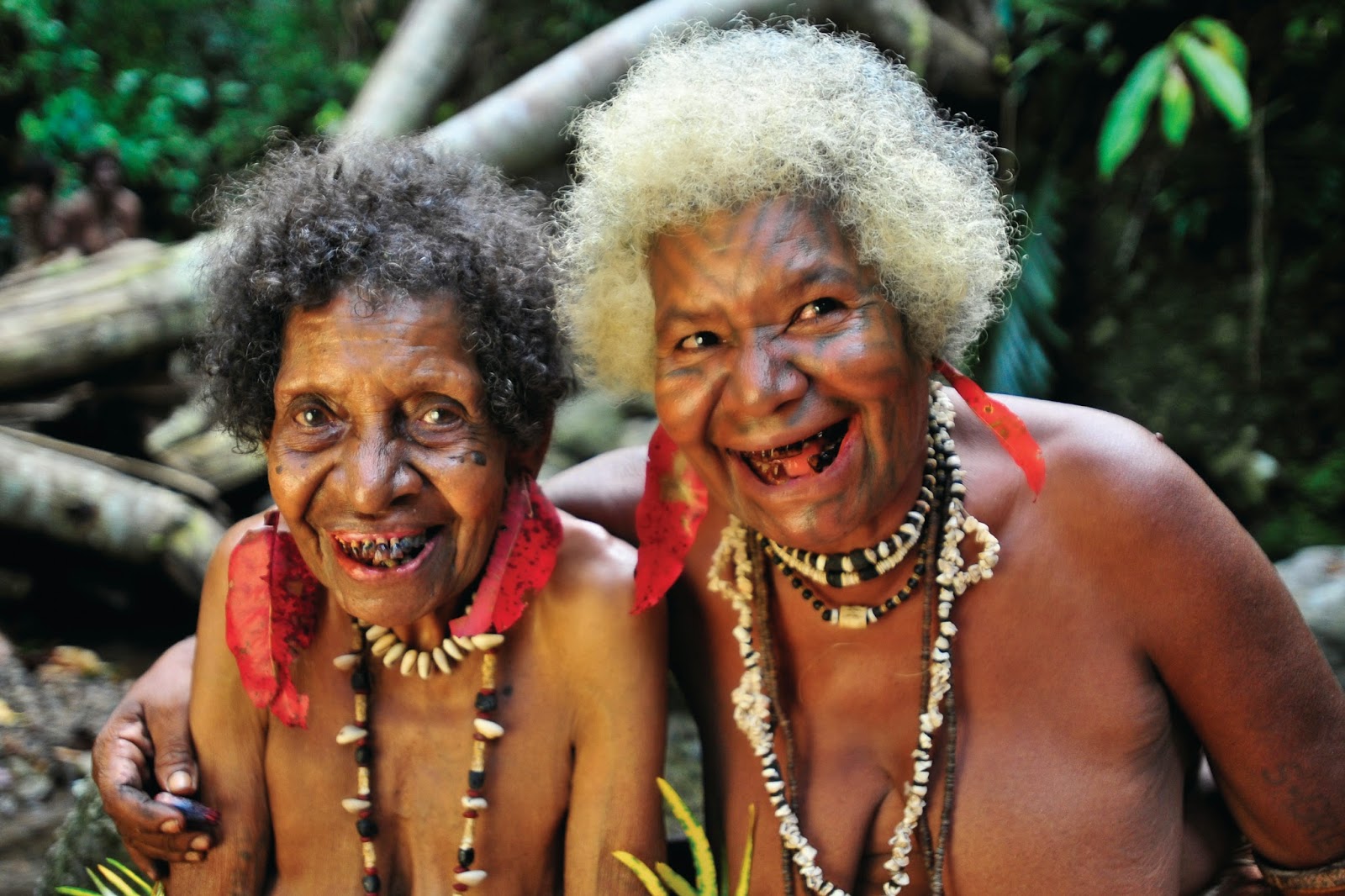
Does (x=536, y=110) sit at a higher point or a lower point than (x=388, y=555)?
higher

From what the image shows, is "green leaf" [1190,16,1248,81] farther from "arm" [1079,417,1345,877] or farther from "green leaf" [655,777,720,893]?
"green leaf" [655,777,720,893]

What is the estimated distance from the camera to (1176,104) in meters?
4.22

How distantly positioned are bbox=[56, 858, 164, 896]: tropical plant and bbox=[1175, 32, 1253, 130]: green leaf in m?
3.86

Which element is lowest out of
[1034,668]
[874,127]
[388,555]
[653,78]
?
[1034,668]

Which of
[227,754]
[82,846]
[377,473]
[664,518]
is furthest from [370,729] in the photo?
[82,846]

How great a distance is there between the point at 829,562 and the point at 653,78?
970 millimetres

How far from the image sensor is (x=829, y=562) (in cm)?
233

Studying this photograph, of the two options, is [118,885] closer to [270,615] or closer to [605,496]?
[270,615]

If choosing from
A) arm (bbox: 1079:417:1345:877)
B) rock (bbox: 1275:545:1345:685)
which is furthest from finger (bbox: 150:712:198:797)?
rock (bbox: 1275:545:1345:685)

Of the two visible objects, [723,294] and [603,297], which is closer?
[723,294]

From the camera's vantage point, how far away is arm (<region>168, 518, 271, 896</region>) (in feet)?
7.88

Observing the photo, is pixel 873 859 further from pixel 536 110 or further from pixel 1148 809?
pixel 536 110

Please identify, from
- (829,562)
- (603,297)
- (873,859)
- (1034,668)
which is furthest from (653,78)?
(873,859)

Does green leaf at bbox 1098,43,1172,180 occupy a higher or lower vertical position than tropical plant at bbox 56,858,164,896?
higher
